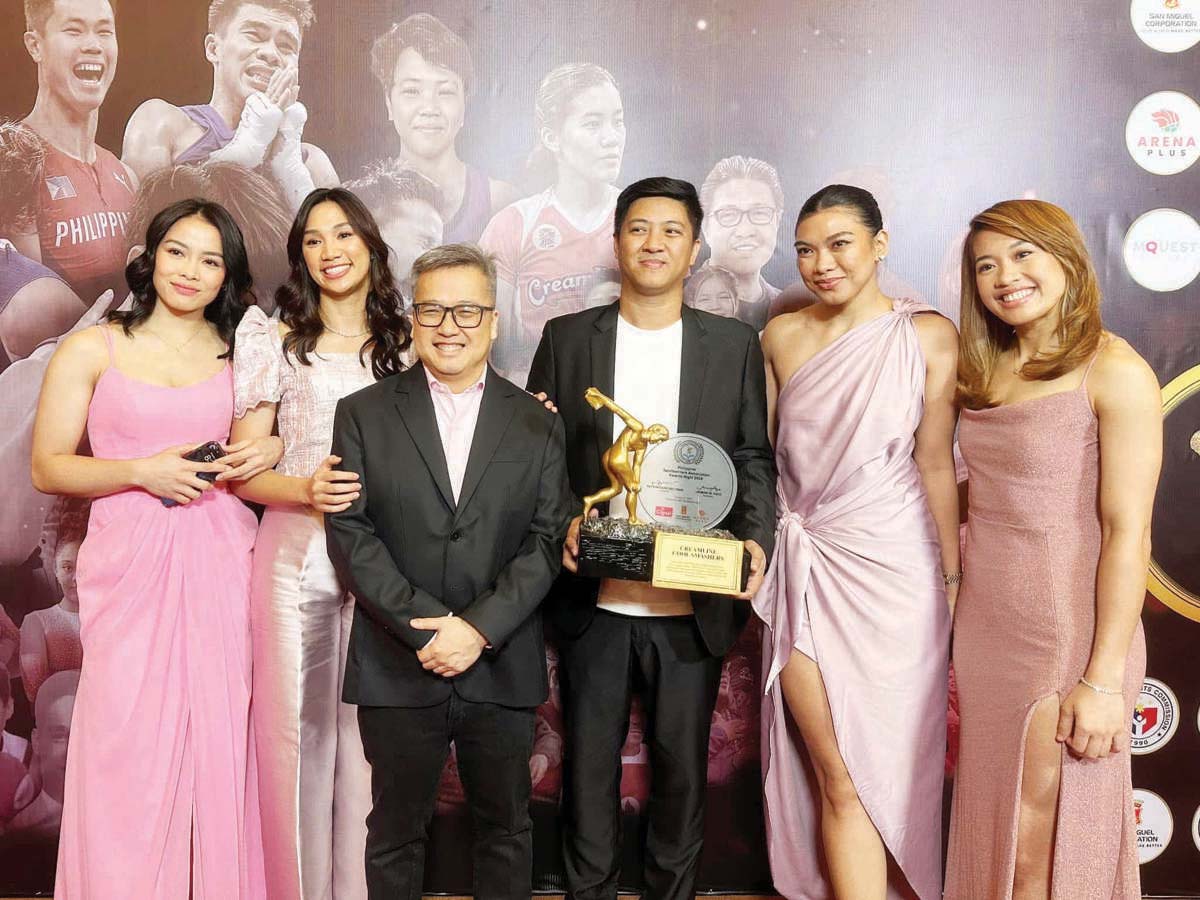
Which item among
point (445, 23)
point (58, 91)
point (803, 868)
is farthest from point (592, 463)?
point (58, 91)

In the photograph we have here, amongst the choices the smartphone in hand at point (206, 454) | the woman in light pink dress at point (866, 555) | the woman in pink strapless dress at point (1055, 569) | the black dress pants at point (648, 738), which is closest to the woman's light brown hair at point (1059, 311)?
the woman in pink strapless dress at point (1055, 569)

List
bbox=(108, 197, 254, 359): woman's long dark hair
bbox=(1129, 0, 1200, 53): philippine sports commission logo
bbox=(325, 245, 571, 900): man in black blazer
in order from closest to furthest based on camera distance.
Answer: bbox=(325, 245, 571, 900): man in black blazer → bbox=(108, 197, 254, 359): woman's long dark hair → bbox=(1129, 0, 1200, 53): philippine sports commission logo

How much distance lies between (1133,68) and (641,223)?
1.72m

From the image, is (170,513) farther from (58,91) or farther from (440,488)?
(58,91)

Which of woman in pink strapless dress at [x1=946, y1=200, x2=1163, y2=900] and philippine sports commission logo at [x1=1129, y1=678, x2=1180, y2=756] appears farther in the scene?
philippine sports commission logo at [x1=1129, y1=678, x2=1180, y2=756]

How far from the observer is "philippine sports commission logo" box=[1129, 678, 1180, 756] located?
9.19ft

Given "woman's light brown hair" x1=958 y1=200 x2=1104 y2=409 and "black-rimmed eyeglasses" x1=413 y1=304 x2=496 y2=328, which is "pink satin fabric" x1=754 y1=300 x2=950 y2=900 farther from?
"black-rimmed eyeglasses" x1=413 y1=304 x2=496 y2=328

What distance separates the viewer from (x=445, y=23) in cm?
272

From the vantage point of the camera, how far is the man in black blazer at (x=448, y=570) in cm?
197

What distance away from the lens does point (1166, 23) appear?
2703 millimetres

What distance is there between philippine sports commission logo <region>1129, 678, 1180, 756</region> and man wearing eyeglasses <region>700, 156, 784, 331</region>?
1685mm

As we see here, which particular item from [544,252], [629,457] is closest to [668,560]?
[629,457]

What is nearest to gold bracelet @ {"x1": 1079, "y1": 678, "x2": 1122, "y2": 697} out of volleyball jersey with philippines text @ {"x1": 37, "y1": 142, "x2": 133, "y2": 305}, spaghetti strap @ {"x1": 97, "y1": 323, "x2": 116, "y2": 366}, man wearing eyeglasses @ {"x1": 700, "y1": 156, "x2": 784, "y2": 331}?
man wearing eyeglasses @ {"x1": 700, "y1": 156, "x2": 784, "y2": 331}

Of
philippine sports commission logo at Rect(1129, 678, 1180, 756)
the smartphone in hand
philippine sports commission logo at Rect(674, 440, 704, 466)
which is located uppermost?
philippine sports commission logo at Rect(674, 440, 704, 466)
